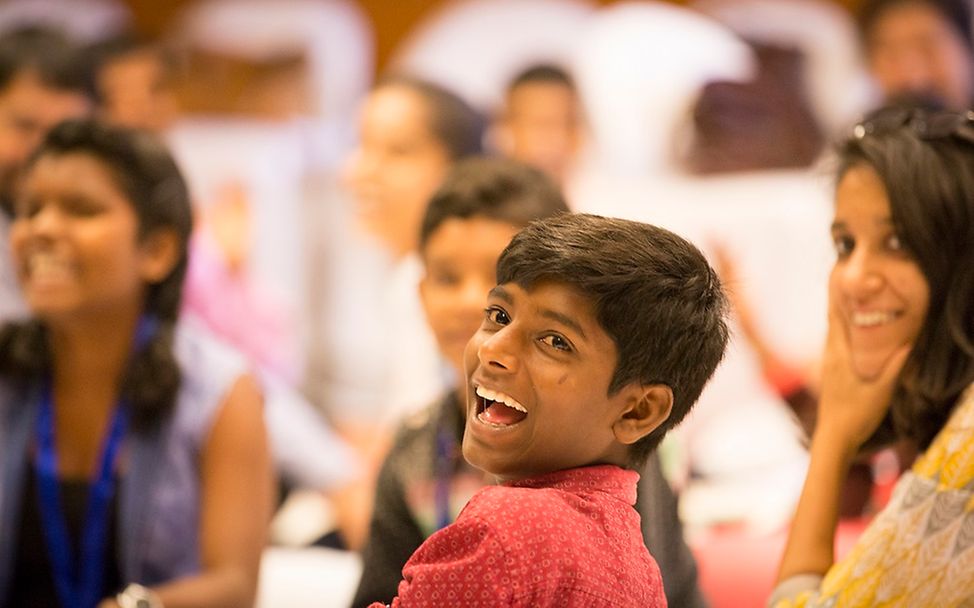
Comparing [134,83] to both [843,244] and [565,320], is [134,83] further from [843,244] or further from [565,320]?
[565,320]

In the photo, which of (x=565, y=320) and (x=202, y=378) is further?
(x=202, y=378)

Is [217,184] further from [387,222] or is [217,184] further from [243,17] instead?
[387,222]

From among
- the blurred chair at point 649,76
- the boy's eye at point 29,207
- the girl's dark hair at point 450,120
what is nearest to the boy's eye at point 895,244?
the boy's eye at point 29,207

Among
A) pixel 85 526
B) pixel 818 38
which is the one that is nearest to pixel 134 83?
pixel 818 38

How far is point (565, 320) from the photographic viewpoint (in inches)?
44.0

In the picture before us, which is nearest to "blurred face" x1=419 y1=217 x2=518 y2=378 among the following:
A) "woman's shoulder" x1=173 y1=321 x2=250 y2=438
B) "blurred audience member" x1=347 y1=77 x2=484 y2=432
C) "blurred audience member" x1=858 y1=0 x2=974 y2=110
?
"woman's shoulder" x1=173 y1=321 x2=250 y2=438

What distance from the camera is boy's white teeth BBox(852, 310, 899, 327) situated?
146 centimetres

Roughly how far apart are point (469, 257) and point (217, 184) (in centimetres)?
300

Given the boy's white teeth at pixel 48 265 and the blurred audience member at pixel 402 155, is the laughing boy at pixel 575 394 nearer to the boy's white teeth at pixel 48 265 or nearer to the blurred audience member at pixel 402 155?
the boy's white teeth at pixel 48 265

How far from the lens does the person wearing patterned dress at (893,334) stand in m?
1.37

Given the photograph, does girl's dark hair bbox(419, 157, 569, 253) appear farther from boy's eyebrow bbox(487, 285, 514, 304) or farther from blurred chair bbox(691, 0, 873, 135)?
blurred chair bbox(691, 0, 873, 135)

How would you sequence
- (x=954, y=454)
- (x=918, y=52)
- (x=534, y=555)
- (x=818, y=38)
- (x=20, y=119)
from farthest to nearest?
(x=818, y=38), (x=918, y=52), (x=20, y=119), (x=954, y=454), (x=534, y=555)

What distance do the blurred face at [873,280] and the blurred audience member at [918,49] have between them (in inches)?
86.8

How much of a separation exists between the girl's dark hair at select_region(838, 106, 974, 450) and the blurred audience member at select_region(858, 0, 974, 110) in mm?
2190
